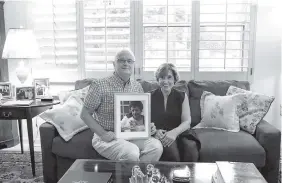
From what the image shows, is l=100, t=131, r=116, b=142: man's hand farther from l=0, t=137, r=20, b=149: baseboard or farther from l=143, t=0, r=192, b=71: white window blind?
l=0, t=137, r=20, b=149: baseboard

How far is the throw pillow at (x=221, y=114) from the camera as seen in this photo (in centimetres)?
252

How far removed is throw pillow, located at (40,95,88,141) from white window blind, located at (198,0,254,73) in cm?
134

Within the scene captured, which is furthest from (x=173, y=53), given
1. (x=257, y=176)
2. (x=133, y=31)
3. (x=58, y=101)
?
(x=257, y=176)

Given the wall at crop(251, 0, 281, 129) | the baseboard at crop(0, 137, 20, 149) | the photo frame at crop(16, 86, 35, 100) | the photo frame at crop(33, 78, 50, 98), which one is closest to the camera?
the photo frame at crop(16, 86, 35, 100)

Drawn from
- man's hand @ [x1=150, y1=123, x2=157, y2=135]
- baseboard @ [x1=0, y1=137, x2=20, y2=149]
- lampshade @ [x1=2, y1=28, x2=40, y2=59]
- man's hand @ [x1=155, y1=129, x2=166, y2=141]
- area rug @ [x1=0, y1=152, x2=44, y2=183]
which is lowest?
area rug @ [x1=0, y1=152, x2=44, y2=183]

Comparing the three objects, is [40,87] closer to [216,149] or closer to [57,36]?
[57,36]

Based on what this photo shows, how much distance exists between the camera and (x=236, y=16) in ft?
10.1

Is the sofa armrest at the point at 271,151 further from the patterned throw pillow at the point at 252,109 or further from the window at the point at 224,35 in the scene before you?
the window at the point at 224,35

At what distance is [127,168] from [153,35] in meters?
1.71

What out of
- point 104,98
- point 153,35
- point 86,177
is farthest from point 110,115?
point 153,35

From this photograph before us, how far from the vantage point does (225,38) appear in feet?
9.96

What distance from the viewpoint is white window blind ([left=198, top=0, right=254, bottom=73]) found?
9.91 feet

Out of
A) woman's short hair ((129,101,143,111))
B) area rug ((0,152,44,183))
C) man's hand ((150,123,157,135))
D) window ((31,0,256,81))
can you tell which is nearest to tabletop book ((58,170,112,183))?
woman's short hair ((129,101,143,111))

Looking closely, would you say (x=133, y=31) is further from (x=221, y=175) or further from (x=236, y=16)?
(x=221, y=175)
